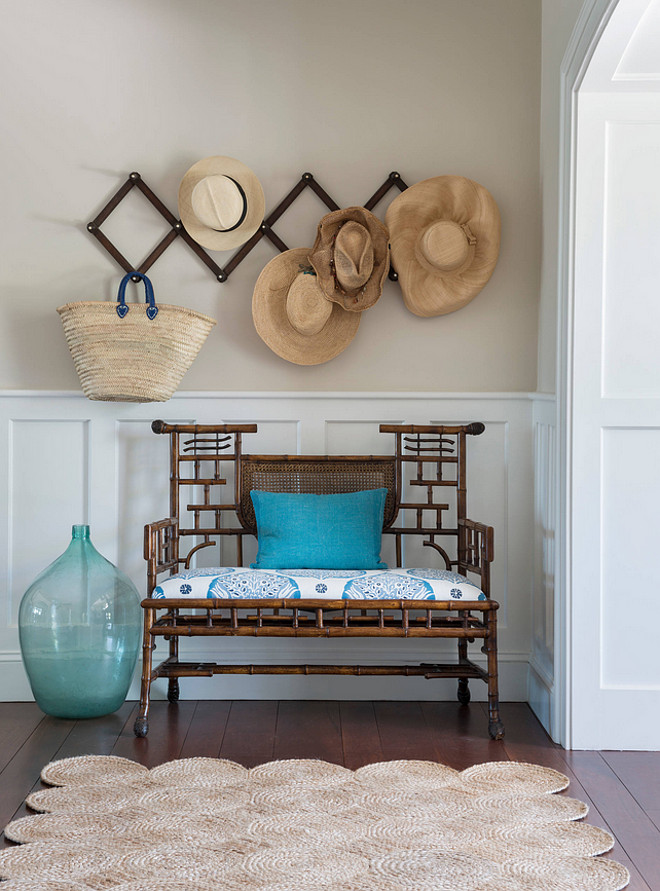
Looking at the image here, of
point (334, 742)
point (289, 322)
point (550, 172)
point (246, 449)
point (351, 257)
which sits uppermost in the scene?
point (550, 172)

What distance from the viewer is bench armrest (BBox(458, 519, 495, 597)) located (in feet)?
8.75

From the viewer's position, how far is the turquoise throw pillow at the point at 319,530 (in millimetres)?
2854

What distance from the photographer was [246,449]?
3.17 m

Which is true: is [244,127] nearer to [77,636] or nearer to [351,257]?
[351,257]

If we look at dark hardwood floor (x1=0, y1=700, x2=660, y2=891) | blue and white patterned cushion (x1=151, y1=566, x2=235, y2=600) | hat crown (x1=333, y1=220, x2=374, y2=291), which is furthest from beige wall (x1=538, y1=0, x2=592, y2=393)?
blue and white patterned cushion (x1=151, y1=566, x2=235, y2=600)

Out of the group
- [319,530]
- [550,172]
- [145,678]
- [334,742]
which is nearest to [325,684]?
[334,742]

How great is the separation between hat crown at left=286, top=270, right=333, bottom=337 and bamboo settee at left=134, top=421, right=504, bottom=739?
42 centimetres

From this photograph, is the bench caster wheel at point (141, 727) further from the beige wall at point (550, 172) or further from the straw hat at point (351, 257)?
the beige wall at point (550, 172)

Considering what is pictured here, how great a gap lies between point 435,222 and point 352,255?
333mm

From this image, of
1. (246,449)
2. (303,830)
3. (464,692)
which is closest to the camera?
(303,830)

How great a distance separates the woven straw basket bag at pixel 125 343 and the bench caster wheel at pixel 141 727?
1.04m

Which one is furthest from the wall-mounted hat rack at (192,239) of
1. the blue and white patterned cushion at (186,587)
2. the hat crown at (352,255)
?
the blue and white patterned cushion at (186,587)

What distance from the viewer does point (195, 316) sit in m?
2.89

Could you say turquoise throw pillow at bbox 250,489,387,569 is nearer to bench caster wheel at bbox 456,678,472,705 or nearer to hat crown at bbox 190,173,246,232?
bench caster wheel at bbox 456,678,472,705
